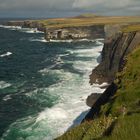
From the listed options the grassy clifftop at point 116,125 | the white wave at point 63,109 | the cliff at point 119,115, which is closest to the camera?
the grassy clifftop at point 116,125

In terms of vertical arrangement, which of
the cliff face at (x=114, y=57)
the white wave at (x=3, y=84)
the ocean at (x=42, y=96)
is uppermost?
the cliff face at (x=114, y=57)

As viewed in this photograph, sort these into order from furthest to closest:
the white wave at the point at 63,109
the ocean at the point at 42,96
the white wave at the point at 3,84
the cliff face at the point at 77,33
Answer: the cliff face at the point at 77,33 < the white wave at the point at 3,84 < the ocean at the point at 42,96 < the white wave at the point at 63,109

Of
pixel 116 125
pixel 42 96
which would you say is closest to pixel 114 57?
pixel 42 96

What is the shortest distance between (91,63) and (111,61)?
18.6 metres

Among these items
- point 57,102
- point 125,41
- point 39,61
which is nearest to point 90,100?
point 57,102

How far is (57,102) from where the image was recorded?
51062 mm

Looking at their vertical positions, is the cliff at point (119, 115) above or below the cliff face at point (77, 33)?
above

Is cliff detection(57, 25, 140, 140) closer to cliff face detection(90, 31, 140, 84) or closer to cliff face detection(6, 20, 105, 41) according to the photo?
cliff face detection(90, 31, 140, 84)

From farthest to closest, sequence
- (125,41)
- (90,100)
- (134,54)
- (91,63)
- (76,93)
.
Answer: (91,63) → (125,41) → (76,93) → (90,100) → (134,54)

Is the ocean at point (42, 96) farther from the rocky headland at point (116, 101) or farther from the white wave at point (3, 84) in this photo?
the rocky headland at point (116, 101)

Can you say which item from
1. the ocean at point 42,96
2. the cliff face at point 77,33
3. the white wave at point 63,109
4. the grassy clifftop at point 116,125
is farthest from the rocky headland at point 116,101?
the cliff face at point 77,33

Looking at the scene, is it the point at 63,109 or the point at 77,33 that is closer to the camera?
the point at 63,109

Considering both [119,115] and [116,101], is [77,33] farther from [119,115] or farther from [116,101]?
[119,115]

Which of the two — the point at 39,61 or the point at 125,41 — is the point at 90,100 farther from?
the point at 39,61
